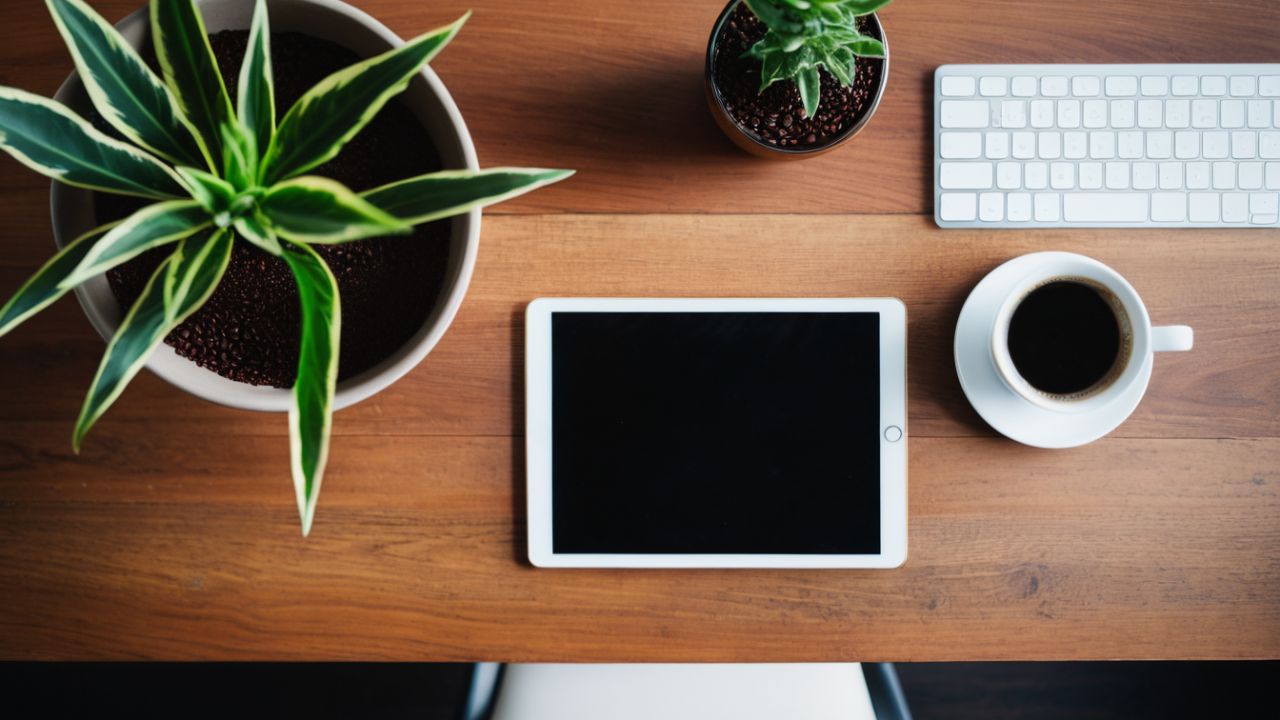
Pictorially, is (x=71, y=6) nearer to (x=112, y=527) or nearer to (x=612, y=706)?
(x=112, y=527)

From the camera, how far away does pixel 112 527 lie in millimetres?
712

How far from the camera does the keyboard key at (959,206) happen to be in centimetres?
70

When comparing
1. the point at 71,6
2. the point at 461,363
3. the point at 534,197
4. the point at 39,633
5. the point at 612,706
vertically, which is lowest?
the point at 612,706

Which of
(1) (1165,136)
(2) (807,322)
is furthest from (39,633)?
(1) (1165,136)

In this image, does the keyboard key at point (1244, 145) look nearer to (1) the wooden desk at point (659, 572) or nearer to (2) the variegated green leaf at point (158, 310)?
(1) the wooden desk at point (659, 572)

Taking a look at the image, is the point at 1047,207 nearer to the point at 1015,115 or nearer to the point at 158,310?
the point at 1015,115

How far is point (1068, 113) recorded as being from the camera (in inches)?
27.4

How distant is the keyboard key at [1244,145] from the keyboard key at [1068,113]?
0.13 metres

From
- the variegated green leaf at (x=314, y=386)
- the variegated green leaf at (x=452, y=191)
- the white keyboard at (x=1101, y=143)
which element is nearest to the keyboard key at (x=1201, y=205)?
the white keyboard at (x=1101, y=143)

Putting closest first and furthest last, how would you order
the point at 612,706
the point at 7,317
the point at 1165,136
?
the point at 7,317
the point at 1165,136
the point at 612,706

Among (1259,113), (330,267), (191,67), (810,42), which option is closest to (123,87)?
(191,67)

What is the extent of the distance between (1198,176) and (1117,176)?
7 centimetres

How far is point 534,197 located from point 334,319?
305 mm

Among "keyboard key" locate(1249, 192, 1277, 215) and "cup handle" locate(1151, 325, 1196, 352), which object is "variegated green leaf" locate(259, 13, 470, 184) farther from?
"keyboard key" locate(1249, 192, 1277, 215)
